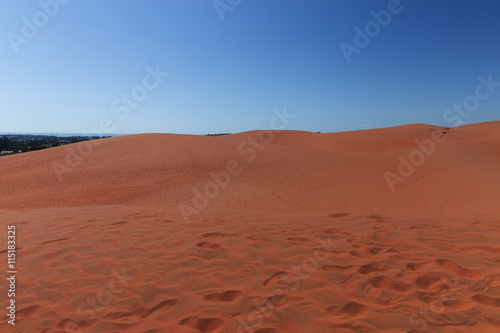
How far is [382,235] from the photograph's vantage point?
16.4ft

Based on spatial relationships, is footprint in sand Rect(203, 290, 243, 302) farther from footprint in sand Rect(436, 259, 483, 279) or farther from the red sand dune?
footprint in sand Rect(436, 259, 483, 279)

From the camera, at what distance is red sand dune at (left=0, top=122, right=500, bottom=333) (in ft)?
8.90

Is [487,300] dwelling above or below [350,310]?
below

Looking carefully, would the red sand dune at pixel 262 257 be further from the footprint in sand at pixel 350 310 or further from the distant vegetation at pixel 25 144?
the distant vegetation at pixel 25 144

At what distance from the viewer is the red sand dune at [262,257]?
2713 millimetres

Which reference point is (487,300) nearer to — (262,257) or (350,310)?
(350,310)

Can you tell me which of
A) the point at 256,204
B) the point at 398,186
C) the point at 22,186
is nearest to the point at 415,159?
the point at 398,186

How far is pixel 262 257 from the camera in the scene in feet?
13.5

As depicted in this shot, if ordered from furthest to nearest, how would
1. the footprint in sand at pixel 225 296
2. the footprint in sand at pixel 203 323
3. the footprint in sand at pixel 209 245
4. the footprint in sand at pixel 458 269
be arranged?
1. the footprint in sand at pixel 209 245
2. the footprint in sand at pixel 458 269
3. the footprint in sand at pixel 225 296
4. the footprint in sand at pixel 203 323

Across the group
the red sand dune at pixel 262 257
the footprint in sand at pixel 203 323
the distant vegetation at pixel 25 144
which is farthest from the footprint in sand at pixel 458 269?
the distant vegetation at pixel 25 144

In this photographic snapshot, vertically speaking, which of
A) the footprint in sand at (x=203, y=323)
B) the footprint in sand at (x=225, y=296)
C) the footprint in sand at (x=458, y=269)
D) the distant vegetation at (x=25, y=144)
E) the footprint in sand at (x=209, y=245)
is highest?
the distant vegetation at (x=25, y=144)

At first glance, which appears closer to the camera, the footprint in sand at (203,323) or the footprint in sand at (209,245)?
the footprint in sand at (203,323)

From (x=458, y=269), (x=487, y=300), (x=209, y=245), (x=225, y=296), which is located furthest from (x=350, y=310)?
(x=209, y=245)

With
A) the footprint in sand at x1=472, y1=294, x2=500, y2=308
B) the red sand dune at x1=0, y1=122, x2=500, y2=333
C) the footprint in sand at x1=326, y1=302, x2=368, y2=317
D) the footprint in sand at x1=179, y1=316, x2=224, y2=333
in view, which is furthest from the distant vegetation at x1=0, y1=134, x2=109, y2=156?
the footprint in sand at x1=472, y1=294, x2=500, y2=308
